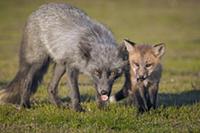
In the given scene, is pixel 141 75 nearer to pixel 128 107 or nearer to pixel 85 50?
pixel 128 107

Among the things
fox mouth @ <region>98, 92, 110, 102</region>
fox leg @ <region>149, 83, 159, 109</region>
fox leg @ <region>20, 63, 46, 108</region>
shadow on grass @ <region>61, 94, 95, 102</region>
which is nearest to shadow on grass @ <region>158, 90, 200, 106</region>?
fox leg @ <region>149, 83, 159, 109</region>

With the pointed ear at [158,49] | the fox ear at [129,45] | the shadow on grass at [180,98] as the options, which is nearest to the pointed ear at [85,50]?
the fox ear at [129,45]

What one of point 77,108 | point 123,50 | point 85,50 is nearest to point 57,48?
point 85,50

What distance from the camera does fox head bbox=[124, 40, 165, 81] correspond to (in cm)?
1138

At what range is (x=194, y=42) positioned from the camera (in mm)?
37625

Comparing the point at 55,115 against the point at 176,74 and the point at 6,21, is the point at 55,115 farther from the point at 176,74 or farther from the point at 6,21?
the point at 6,21

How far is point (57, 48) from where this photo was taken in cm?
1218

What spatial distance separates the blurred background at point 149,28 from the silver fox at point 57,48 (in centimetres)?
194

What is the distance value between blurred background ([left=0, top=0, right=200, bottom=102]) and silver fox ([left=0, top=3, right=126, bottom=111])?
6.38 feet

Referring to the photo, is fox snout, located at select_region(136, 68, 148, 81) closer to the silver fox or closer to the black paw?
the silver fox

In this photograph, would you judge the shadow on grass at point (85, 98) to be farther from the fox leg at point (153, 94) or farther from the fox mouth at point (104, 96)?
the fox mouth at point (104, 96)

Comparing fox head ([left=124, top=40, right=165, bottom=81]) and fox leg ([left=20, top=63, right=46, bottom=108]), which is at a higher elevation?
fox head ([left=124, top=40, right=165, bottom=81])

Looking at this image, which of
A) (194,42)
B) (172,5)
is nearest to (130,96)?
(194,42)

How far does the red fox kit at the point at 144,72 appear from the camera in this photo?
1141cm
